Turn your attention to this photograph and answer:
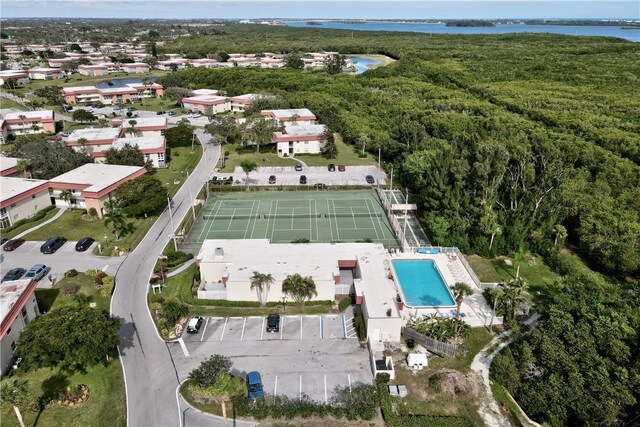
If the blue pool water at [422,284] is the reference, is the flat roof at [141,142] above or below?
above

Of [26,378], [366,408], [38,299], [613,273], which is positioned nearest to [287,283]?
[366,408]

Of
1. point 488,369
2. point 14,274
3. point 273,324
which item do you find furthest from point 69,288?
point 488,369

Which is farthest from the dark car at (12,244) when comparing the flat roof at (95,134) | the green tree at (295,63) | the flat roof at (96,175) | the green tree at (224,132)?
the green tree at (295,63)

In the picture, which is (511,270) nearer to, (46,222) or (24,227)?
(46,222)

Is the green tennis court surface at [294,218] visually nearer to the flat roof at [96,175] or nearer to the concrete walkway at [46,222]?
the flat roof at [96,175]

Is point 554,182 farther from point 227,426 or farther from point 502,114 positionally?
point 227,426

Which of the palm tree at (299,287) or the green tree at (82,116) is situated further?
the green tree at (82,116)

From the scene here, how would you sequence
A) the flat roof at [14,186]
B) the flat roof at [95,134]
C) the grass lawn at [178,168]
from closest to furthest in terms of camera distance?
1. the flat roof at [14,186]
2. the grass lawn at [178,168]
3. the flat roof at [95,134]
